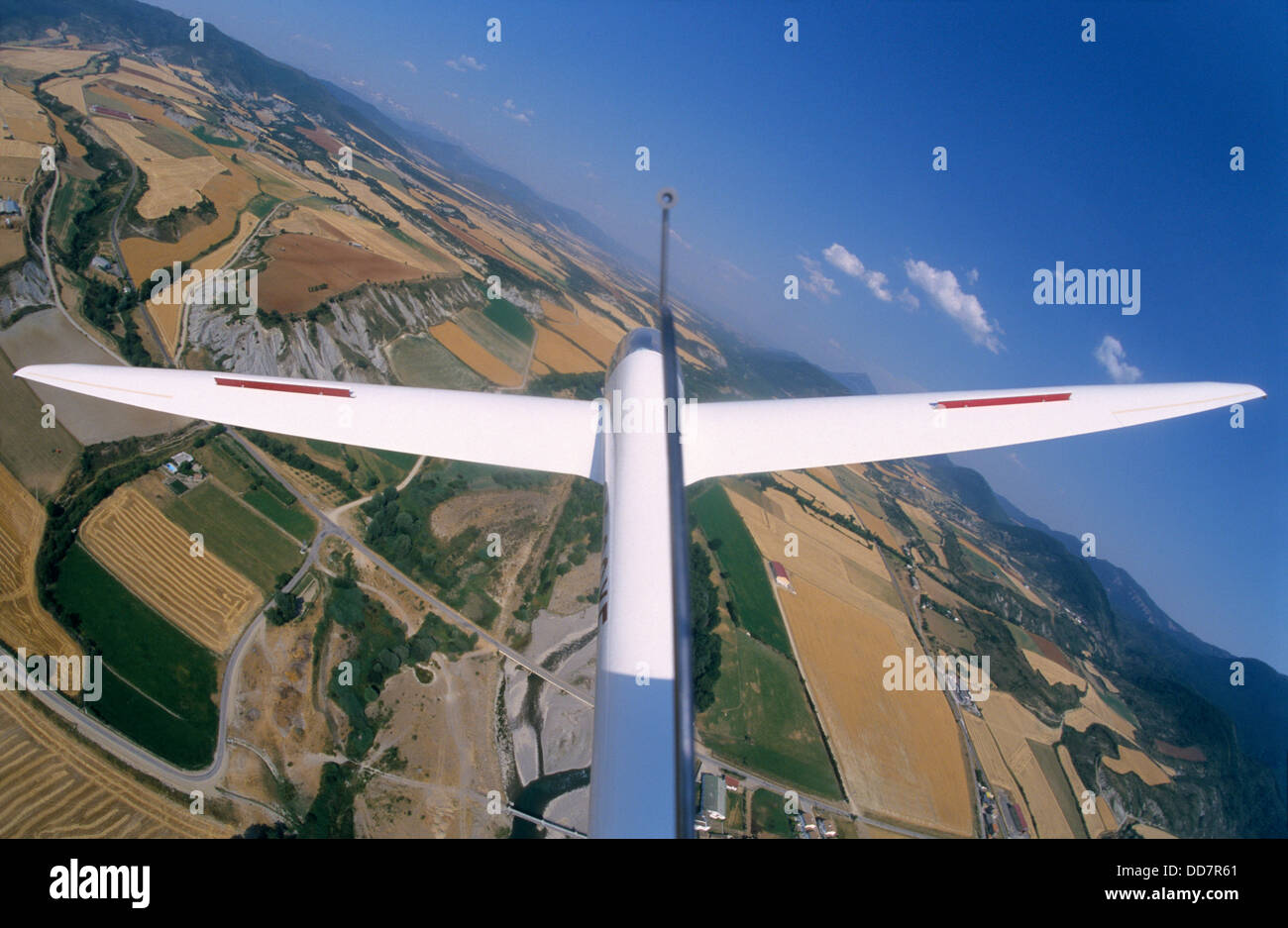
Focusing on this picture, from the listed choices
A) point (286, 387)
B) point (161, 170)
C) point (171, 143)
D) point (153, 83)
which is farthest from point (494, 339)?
point (153, 83)

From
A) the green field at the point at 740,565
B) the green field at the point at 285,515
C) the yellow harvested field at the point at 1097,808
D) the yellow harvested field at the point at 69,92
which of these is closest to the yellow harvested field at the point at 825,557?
the green field at the point at 740,565

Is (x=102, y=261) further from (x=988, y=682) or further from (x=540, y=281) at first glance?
(x=988, y=682)

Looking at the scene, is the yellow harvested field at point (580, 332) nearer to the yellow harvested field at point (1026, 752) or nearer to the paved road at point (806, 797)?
the paved road at point (806, 797)

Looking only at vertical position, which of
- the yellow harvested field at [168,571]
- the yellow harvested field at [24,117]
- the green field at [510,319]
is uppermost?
the yellow harvested field at [24,117]

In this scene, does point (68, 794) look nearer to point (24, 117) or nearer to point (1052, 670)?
point (1052, 670)

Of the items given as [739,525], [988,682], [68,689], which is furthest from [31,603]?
[988,682]

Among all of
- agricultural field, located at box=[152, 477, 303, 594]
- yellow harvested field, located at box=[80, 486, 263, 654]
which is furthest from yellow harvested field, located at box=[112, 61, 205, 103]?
yellow harvested field, located at box=[80, 486, 263, 654]
